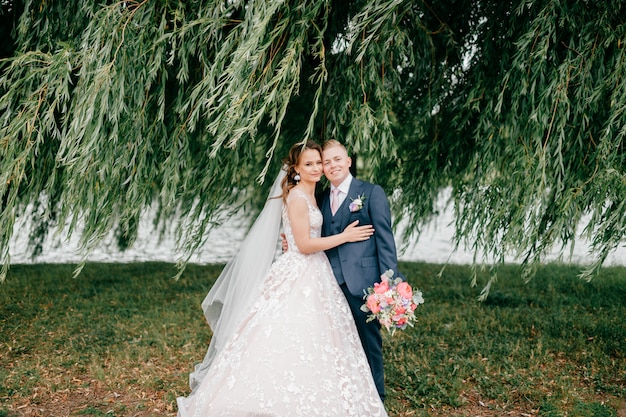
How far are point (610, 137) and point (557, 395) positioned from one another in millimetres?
1934

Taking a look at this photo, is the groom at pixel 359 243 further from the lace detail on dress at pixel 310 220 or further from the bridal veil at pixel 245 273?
the bridal veil at pixel 245 273

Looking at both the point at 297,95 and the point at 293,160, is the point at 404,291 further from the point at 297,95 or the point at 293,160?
the point at 297,95

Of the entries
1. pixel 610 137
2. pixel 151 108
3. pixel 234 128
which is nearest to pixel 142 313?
pixel 151 108

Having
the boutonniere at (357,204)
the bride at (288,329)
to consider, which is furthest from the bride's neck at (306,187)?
the boutonniere at (357,204)

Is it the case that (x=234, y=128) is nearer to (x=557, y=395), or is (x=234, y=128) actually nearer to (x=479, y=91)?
(x=479, y=91)

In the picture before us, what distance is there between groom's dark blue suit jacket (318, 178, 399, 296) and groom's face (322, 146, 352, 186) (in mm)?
115

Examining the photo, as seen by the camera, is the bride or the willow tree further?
the willow tree

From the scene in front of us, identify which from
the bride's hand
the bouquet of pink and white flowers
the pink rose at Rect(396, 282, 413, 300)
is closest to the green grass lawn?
the bouquet of pink and white flowers

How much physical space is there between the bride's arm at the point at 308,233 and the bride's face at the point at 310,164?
0.58 ft

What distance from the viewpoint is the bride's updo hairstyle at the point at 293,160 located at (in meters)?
3.56

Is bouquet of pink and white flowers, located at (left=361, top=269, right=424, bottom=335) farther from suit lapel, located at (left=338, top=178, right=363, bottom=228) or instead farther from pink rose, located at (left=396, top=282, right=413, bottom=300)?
suit lapel, located at (left=338, top=178, right=363, bottom=228)

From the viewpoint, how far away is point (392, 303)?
3.18 metres

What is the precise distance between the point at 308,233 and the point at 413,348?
2260 millimetres

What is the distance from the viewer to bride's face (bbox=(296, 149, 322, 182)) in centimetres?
355
